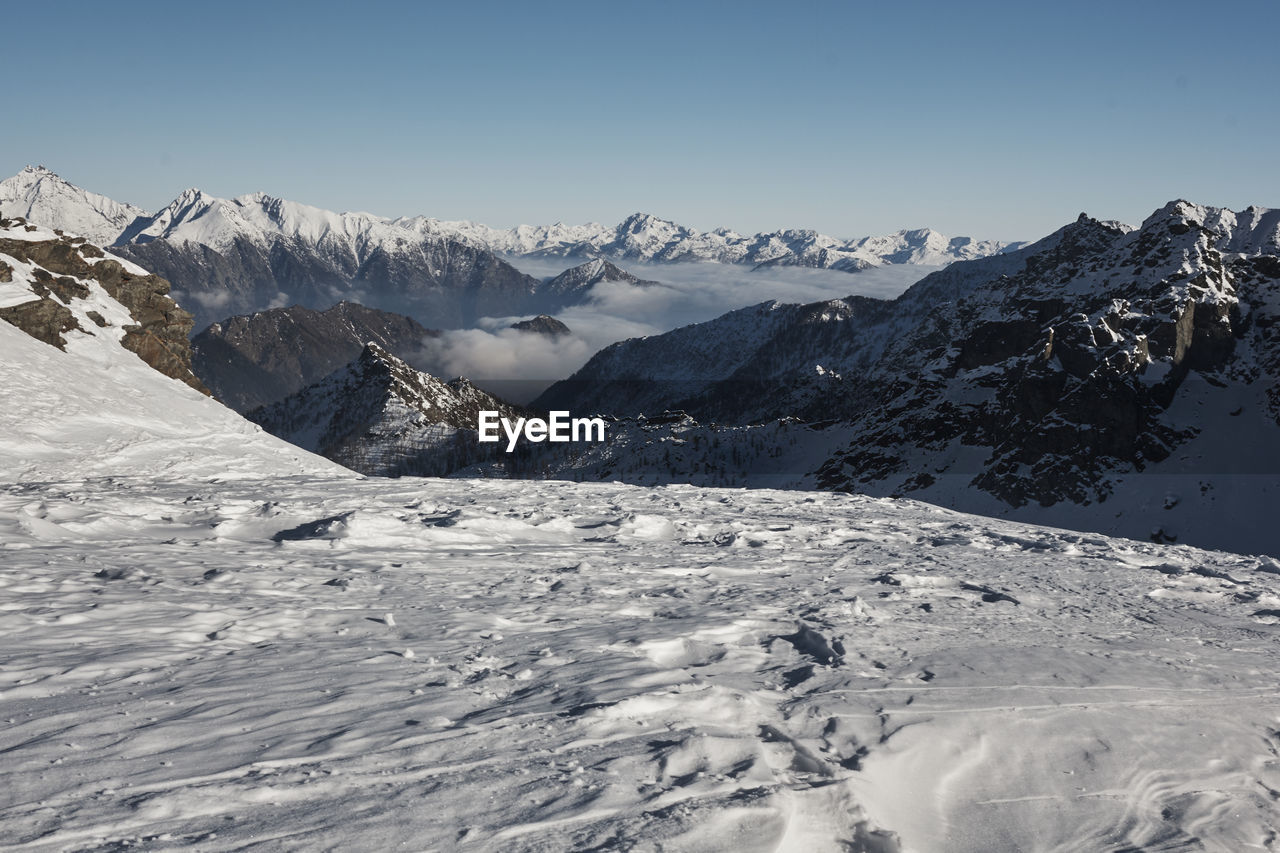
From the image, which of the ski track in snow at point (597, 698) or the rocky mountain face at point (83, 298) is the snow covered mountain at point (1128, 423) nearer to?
the rocky mountain face at point (83, 298)

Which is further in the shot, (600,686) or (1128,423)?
(1128,423)

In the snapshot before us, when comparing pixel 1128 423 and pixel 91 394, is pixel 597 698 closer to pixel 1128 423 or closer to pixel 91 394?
pixel 91 394

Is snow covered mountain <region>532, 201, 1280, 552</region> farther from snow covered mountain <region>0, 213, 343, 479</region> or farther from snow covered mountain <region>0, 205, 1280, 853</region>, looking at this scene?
snow covered mountain <region>0, 205, 1280, 853</region>

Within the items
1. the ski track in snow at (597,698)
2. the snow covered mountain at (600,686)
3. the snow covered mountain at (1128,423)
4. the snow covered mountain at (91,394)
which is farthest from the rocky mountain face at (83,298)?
Result: the snow covered mountain at (1128,423)

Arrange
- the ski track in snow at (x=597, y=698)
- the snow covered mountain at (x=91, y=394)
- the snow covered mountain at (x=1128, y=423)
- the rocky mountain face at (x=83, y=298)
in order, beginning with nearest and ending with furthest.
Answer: the ski track in snow at (x=597, y=698) → the snow covered mountain at (x=91, y=394) → the rocky mountain face at (x=83, y=298) → the snow covered mountain at (x=1128, y=423)

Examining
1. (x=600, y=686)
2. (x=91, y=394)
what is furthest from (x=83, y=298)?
(x=600, y=686)

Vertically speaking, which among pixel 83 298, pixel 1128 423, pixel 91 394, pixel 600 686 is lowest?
pixel 1128 423
